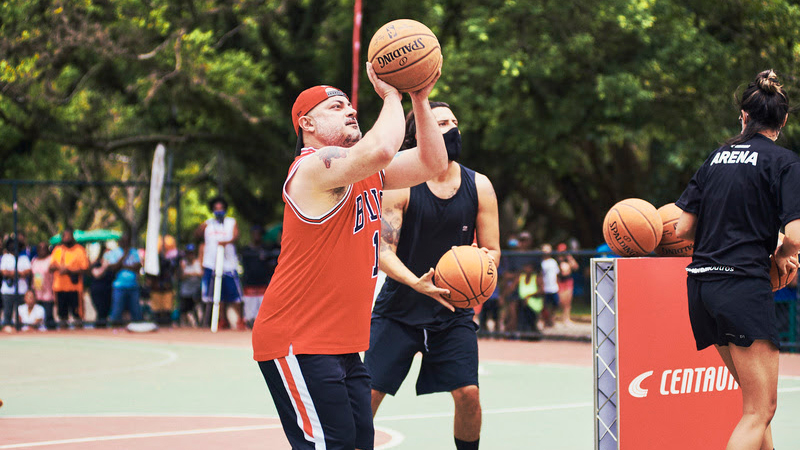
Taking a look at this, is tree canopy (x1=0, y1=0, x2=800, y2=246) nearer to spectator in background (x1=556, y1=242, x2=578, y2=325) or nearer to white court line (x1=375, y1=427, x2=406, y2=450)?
spectator in background (x1=556, y1=242, x2=578, y2=325)

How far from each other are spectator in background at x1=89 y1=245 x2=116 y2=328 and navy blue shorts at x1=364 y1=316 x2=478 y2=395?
1476cm

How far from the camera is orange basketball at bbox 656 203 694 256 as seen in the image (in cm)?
648

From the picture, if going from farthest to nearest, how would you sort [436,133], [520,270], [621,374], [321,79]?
[321,79], [520,270], [621,374], [436,133]

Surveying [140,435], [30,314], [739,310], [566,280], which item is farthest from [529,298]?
[739,310]

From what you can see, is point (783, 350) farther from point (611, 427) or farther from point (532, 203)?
point (532, 203)

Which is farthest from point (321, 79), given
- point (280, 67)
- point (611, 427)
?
point (611, 427)

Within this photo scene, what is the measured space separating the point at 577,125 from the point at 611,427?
15573mm

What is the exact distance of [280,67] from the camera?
2353 centimetres

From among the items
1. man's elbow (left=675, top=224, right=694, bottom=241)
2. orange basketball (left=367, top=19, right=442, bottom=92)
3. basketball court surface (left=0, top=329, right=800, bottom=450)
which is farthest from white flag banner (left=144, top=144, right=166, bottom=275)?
orange basketball (left=367, top=19, right=442, bottom=92)

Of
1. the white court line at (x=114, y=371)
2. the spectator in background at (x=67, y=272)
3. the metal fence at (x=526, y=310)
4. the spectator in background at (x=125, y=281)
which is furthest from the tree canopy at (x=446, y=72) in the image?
the white court line at (x=114, y=371)

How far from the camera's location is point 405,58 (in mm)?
4457

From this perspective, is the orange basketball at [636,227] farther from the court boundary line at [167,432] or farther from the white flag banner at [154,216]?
the white flag banner at [154,216]

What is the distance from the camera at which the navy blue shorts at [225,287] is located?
63.7ft

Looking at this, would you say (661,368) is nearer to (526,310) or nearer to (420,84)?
(420,84)
